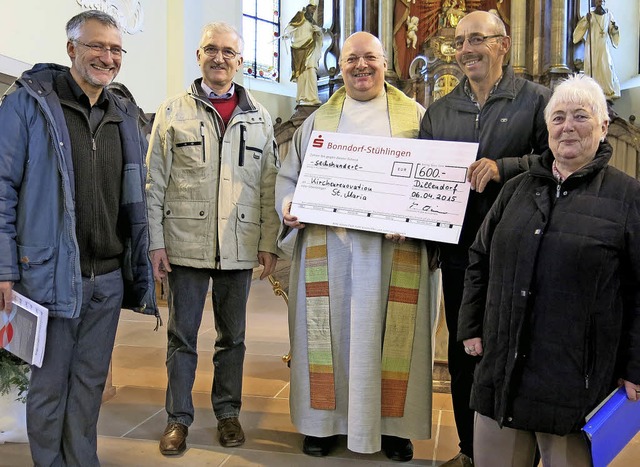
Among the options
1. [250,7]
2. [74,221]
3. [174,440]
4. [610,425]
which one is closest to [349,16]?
[250,7]

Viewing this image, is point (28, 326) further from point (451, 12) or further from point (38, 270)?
point (451, 12)

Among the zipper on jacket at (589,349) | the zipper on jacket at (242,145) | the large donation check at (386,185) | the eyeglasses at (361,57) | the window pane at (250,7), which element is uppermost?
the window pane at (250,7)

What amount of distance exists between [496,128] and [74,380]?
67.2 inches

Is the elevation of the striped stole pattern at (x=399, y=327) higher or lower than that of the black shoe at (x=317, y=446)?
higher

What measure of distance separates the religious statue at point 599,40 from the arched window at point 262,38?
5.60 meters

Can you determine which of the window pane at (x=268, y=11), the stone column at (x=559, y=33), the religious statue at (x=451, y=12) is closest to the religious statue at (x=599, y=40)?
the stone column at (x=559, y=33)

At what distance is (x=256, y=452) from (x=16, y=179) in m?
1.47

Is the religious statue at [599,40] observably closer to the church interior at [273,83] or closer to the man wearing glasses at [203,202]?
the church interior at [273,83]

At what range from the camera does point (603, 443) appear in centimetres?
168

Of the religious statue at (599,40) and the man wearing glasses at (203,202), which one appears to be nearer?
the man wearing glasses at (203,202)

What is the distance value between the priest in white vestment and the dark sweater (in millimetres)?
698

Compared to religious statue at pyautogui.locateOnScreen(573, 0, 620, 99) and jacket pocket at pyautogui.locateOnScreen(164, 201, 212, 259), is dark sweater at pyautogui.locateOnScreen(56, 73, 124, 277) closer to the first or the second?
jacket pocket at pyautogui.locateOnScreen(164, 201, 212, 259)

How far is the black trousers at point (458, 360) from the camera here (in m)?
2.48

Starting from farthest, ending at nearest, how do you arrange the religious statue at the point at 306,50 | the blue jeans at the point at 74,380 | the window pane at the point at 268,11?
the window pane at the point at 268,11
the religious statue at the point at 306,50
the blue jeans at the point at 74,380
